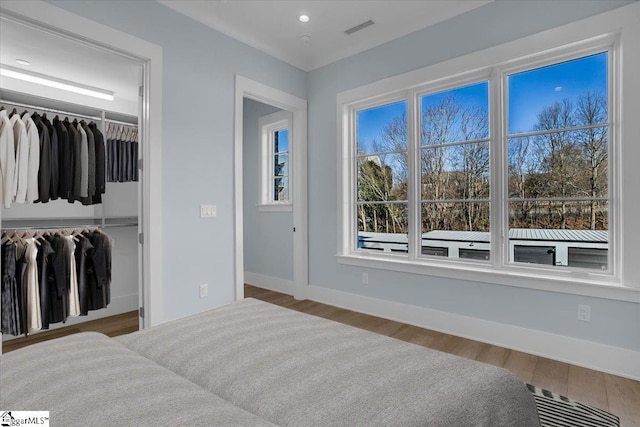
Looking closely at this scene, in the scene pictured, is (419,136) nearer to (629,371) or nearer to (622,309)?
(622,309)

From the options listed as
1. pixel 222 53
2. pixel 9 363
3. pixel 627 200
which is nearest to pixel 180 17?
pixel 222 53

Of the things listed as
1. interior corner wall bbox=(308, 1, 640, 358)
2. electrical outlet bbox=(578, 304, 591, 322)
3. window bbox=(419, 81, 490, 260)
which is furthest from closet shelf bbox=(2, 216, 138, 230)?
electrical outlet bbox=(578, 304, 591, 322)

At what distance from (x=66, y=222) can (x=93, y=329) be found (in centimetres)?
111

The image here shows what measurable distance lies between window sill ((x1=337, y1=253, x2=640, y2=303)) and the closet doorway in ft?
7.38

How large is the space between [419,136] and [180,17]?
2.47m

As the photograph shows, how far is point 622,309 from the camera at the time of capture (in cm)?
228

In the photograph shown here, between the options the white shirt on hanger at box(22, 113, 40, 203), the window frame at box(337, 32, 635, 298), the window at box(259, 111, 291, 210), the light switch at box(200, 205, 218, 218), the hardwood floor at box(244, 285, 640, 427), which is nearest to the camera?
the hardwood floor at box(244, 285, 640, 427)

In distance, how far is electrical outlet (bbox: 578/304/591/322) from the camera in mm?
2396

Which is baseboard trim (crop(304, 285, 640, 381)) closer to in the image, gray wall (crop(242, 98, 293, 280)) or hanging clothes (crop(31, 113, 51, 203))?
gray wall (crop(242, 98, 293, 280))

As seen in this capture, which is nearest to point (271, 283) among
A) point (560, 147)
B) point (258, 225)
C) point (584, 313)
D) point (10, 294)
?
point (258, 225)

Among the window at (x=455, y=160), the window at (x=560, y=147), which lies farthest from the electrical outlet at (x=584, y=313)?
the window at (x=455, y=160)

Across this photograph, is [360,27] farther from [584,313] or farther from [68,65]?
[584,313]

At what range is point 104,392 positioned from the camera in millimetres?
821

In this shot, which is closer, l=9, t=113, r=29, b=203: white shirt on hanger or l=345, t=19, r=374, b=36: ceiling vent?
l=9, t=113, r=29, b=203: white shirt on hanger
